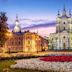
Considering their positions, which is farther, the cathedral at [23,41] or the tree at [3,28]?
the cathedral at [23,41]

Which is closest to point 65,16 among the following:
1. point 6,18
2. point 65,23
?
point 65,23

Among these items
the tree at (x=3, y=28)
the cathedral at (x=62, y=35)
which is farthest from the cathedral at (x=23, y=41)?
the tree at (x=3, y=28)

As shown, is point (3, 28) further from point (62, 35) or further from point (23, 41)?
point (62, 35)

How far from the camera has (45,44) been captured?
584 ft

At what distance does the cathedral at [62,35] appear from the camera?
156875 millimetres

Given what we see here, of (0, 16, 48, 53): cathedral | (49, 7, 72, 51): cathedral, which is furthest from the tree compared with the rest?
(49, 7, 72, 51): cathedral

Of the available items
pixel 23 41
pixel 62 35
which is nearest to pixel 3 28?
pixel 23 41

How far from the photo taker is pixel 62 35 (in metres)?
160

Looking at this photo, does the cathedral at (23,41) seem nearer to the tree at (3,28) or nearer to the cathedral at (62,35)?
the cathedral at (62,35)

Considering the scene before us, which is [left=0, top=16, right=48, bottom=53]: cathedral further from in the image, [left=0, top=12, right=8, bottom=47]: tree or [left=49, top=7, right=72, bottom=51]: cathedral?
[left=0, top=12, right=8, bottom=47]: tree

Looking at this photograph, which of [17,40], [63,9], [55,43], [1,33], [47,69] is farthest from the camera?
[63,9]

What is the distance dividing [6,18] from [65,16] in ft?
379

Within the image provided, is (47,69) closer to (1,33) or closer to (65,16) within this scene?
(1,33)

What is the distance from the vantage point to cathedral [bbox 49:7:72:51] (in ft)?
515
